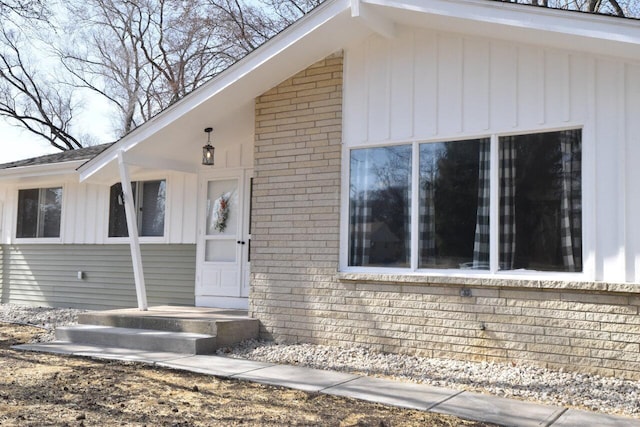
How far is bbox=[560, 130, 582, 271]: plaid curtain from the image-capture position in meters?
5.95

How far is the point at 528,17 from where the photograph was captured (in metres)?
5.83

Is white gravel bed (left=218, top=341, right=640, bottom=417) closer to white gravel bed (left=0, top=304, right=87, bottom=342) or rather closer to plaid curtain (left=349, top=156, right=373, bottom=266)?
plaid curtain (left=349, top=156, right=373, bottom=266)

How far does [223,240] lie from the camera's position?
969cm

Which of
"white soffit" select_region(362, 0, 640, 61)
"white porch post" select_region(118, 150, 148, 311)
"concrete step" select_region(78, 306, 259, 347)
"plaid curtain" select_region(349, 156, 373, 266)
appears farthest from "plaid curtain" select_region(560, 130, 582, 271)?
"white porch post" select_region(118, 150, 148, 311)

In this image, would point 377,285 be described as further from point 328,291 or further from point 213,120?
point 213,120

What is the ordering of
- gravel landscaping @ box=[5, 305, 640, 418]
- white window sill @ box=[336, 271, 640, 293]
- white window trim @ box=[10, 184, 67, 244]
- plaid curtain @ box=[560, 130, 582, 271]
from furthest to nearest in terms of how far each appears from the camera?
white window trim @ box=[10, 184, 67, 244] < plaid curtain @ box=[560, 130, 582, 271] < white window sill @ box=[336, 271, 640, 293] < gravel landscaping @ box=[5, 305, 640, 418]

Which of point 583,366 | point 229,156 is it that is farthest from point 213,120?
point 583,366

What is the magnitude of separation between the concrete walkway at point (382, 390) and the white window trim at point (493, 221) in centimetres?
142

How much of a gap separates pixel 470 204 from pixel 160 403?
380 cm

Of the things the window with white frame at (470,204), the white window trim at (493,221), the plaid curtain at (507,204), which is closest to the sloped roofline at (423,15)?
the white window trim at (493,221)

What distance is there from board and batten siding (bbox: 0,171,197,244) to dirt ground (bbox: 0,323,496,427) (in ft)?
13.2

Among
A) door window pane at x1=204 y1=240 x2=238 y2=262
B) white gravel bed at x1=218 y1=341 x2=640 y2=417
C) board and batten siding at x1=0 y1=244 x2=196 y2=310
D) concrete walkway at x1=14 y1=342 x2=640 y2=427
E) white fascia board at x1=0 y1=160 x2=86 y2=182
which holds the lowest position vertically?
concrete walkway at x1=14 y1=342 x2=640 y2=427

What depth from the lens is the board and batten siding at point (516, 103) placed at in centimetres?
572

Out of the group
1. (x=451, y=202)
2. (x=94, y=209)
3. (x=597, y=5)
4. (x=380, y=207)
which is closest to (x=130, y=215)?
(x=94, y=209)
